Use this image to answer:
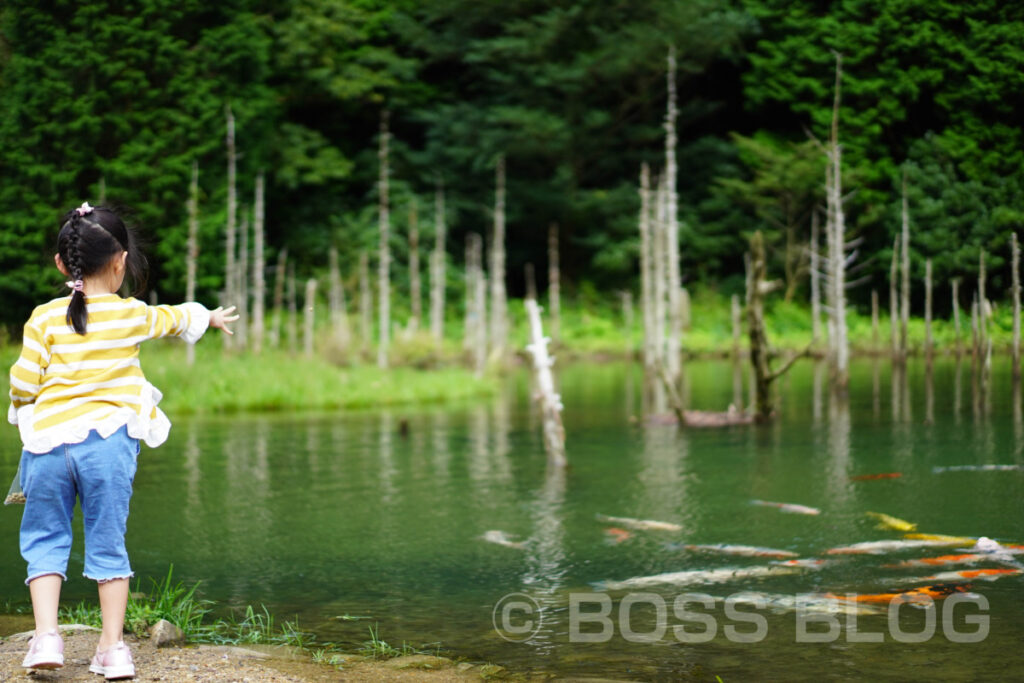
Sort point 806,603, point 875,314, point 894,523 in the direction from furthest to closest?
point 875,314 → point 894,523 → point 806,603

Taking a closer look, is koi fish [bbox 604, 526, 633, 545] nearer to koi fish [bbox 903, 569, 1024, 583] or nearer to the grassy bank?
koi fish [bbox 903, 569, 1024, 583]

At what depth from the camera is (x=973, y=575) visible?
5848 mm

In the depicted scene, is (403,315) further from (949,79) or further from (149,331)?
(149,331)

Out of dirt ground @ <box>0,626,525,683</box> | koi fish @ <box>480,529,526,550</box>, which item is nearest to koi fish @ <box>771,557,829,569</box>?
koi fish @ <box>480,529,526,550</box>

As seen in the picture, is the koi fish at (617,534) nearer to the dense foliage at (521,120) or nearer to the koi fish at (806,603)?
the koi fish at (806,603)

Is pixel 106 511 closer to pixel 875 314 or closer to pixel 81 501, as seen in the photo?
pixel 81 501

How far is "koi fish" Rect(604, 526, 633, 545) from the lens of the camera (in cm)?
708

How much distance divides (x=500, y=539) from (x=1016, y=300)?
12.1 metres

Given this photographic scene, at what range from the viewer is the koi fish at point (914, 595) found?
5411 mm

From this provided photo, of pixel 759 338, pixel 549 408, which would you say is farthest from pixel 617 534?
pixel 759 338

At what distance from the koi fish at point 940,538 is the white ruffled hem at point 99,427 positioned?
4726 millimetres

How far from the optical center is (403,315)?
1265 inches

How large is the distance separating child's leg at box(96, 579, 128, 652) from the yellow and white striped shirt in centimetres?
43

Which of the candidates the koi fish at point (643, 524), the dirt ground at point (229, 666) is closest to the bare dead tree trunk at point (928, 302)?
the koi fish at point (643, 524)
